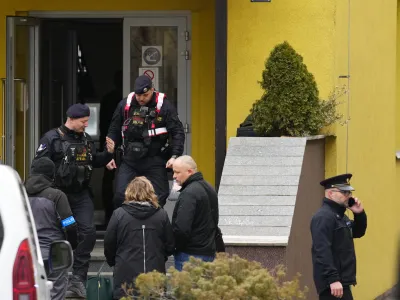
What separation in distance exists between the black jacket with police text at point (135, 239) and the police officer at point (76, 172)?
5.77 feet

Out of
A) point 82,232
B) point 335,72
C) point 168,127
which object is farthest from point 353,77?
point 82,232

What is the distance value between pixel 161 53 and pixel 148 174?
2842 millimetres

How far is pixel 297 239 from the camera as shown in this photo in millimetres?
10695

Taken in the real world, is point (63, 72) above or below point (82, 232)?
above

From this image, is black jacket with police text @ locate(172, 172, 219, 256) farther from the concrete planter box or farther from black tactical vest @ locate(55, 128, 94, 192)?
black tactical vest @ locate(55, 128, 94, 192)

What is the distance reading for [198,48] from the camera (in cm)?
1404

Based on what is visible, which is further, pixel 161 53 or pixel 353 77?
pixel 161 53

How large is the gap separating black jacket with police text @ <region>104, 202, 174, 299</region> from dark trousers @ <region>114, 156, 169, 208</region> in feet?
6.81

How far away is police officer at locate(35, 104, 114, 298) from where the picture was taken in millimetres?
11289

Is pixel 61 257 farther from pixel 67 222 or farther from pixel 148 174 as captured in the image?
pixel 148 174

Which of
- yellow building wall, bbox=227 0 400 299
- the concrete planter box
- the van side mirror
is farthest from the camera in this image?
yellow building wall, bbox=227 0 400 299

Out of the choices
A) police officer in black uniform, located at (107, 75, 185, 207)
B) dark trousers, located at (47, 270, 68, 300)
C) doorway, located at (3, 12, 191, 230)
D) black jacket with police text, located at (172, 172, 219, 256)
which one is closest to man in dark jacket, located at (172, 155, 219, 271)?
black jacket with police text, located at (172, 172, 219, 256)

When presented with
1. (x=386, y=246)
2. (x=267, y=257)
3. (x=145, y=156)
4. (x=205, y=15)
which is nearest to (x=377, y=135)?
(x=386, y=246)

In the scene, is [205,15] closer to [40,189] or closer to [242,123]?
[242,123]
